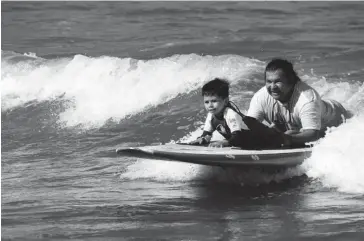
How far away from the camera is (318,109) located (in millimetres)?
8383

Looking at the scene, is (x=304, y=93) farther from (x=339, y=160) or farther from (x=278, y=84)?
(x=339, y=160)

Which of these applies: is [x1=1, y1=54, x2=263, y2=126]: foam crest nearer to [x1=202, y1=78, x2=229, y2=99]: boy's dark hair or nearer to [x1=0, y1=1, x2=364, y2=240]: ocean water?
[x1=0, y1=1, x2=364, y2=240]: ocean water

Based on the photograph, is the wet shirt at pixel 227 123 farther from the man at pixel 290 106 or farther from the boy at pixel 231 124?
the man at pixel 290 106

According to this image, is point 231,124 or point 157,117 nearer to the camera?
point 231,124

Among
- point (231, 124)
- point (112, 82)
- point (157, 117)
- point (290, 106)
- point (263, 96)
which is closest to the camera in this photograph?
point (231, 124)

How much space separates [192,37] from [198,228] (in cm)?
1204

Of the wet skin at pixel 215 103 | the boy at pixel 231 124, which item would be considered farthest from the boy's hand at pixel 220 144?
the wet skin at pixel 215 103

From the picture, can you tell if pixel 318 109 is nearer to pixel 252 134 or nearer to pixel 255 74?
pixel 252 134

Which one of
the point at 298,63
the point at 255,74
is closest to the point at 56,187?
the point at 255,74

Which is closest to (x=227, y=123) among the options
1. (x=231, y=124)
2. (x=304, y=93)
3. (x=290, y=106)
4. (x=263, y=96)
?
(x=231, y=124)

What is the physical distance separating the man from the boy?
0.20 metres

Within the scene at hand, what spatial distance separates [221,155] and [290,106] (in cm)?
85

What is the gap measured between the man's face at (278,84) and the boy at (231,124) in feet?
1.23

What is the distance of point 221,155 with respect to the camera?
321 inches
